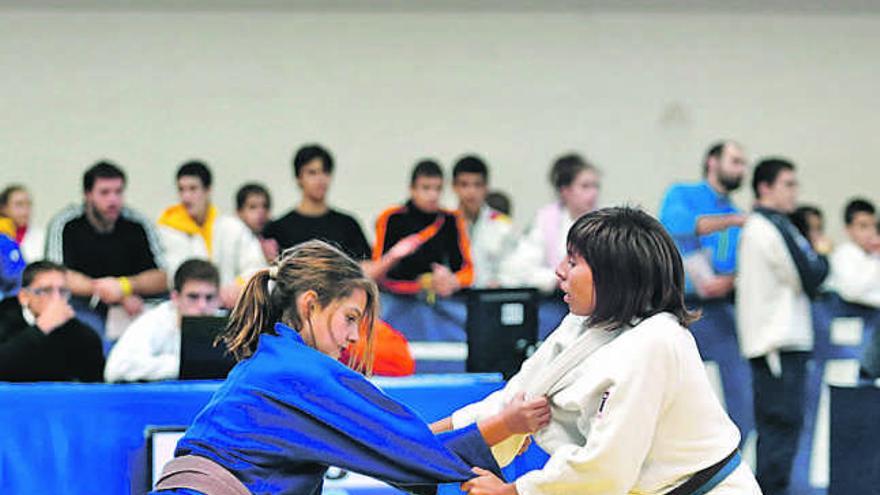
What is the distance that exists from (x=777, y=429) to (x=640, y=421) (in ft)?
13.1

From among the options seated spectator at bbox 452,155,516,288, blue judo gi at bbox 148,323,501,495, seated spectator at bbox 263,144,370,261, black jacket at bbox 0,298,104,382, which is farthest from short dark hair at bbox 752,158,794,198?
blue judo gi at bbox 148,323,501,495

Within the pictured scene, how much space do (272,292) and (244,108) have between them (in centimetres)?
785

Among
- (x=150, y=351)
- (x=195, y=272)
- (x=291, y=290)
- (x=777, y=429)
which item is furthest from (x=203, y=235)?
(x=291, y=290)

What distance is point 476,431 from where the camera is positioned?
411 cm

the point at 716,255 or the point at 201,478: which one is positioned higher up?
the point at 716,255

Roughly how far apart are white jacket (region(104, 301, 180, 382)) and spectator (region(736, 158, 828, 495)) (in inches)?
113

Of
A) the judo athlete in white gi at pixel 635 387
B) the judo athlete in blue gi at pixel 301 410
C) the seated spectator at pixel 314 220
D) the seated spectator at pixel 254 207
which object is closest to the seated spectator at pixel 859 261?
the seated spectator at pixel 314 220

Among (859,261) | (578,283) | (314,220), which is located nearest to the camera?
(578,283)

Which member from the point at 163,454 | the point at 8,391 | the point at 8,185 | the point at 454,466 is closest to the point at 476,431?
the point at 454,466

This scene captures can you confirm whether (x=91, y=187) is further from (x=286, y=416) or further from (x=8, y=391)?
(x=286, y=416)

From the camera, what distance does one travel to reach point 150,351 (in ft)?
20.5

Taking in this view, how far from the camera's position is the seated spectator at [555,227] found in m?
8.09

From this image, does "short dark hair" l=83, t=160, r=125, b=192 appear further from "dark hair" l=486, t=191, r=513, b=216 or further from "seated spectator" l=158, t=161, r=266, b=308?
"dark hair" l=486, t=191, r=513, b=216

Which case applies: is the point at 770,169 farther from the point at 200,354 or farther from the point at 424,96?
the point at 424,96
